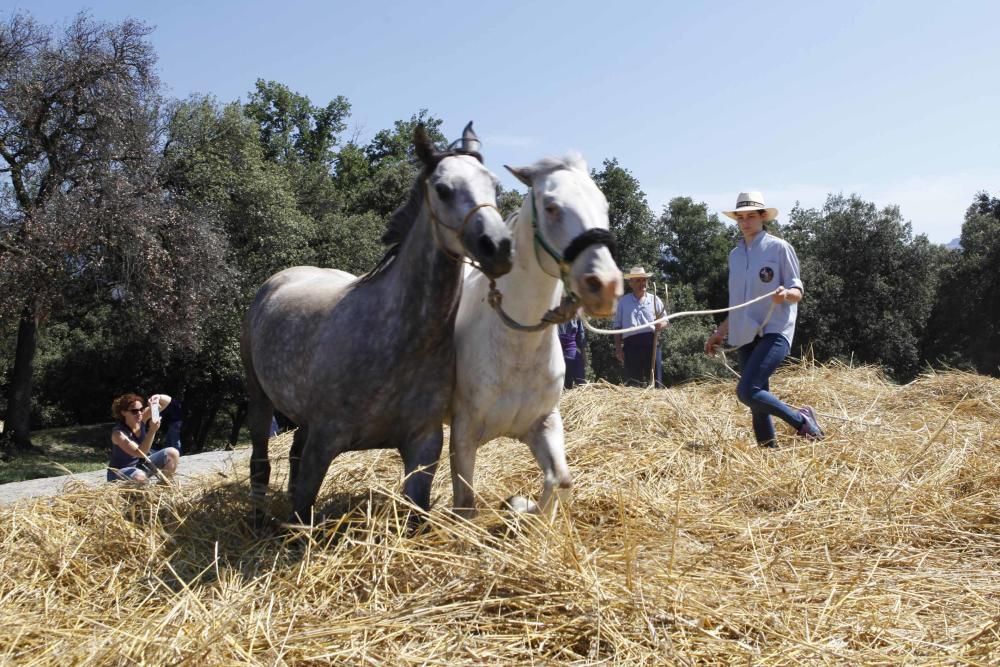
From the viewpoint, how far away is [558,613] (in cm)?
257

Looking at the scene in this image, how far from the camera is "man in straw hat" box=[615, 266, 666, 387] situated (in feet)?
28.5

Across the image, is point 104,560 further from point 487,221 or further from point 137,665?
point 487,221

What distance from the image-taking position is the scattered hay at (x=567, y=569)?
8.02 ft

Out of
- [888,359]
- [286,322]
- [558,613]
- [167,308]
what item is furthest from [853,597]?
[888,359]

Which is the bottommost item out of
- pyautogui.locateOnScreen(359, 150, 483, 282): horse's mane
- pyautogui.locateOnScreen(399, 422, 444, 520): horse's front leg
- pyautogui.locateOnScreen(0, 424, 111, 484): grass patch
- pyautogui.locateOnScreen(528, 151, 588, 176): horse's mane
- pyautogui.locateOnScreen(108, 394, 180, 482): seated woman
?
pyautogui.locateOnScreen(0, 424, 111, 484): grass patch

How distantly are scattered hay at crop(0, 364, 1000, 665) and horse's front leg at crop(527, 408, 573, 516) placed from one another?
0.44 ft

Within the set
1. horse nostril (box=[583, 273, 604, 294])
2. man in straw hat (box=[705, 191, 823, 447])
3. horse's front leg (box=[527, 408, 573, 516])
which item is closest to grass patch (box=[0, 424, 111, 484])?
man in straw hat (box=[705, 191, 823, 447])

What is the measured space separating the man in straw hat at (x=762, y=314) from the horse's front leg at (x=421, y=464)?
2.73 metres

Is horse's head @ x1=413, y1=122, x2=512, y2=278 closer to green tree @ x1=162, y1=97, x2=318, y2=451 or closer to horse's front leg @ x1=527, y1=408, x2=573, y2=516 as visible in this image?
horse's front leg @ x1=527, y1=408, x2=573, y2=516

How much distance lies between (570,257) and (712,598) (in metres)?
1.27

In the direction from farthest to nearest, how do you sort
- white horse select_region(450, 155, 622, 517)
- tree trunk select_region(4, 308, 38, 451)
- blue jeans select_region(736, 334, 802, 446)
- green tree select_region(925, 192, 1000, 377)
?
green tree select_region(925, 192, 1000, 377) < tree trunk select_region(4, 308, 38, 451) < blue jeans select_region(736, 334, 802, 446) < white horse select_region(450, 155, 622, 517)

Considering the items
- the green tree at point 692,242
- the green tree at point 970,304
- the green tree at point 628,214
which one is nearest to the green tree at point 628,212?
the green tree at point 628,214

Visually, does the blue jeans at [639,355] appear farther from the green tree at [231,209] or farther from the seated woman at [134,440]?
the green tree at [231,209]

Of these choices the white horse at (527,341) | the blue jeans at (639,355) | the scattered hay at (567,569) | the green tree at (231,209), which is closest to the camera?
the scattered hay at (567,569)
